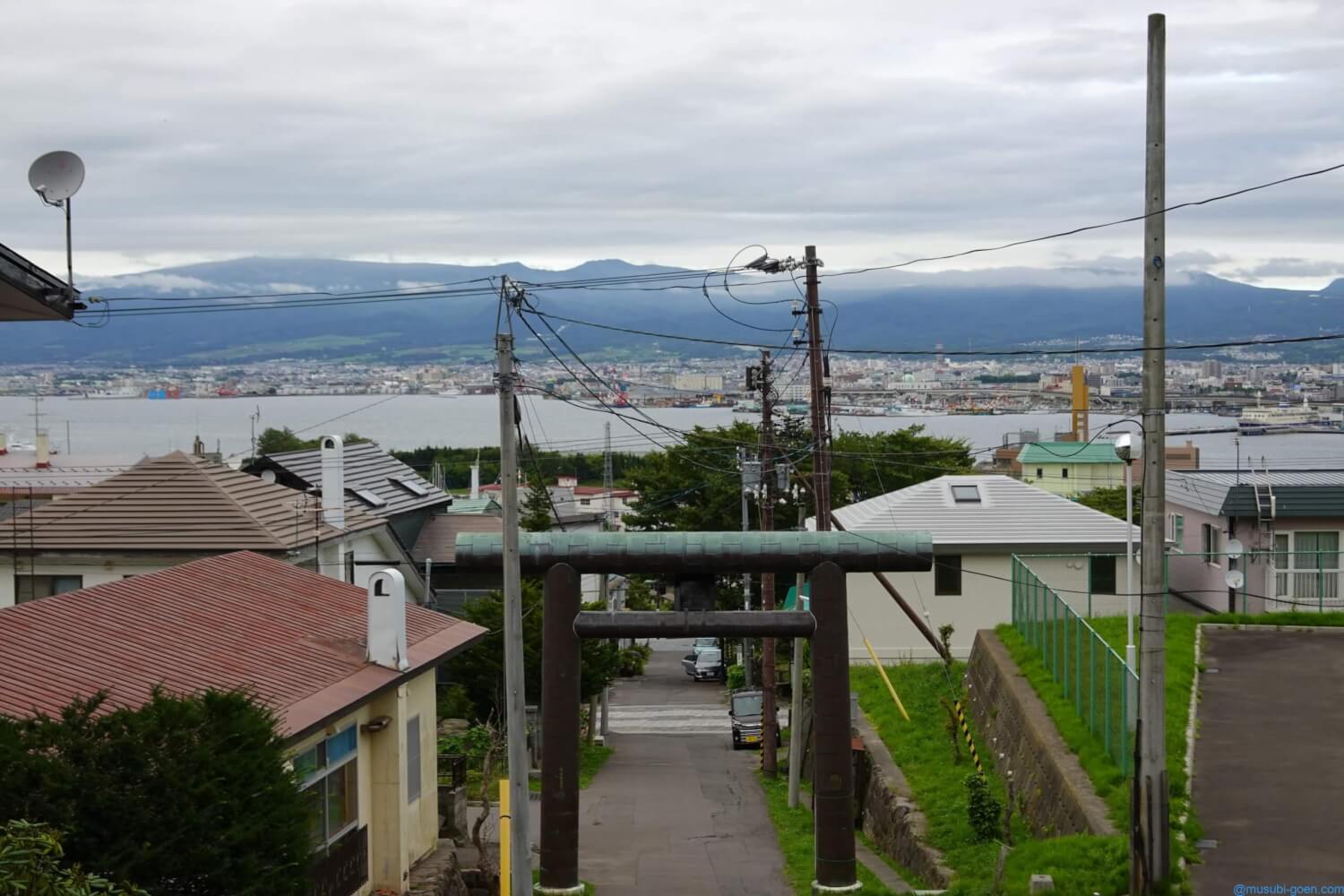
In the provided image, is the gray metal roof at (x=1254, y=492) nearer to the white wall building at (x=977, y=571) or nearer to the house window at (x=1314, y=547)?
the house window at (x=1314, y=547)

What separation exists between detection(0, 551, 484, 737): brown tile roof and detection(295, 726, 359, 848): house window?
695 millimetres

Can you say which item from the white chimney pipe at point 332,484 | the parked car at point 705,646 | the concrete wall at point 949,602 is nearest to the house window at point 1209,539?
the concrete wall at point 949,602

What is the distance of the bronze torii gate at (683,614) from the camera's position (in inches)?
696

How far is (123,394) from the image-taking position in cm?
19525

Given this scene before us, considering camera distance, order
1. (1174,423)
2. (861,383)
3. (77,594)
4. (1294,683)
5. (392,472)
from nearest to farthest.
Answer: (77,594) → (1294,683) → (392,472) → (861,383) → (1174,423)

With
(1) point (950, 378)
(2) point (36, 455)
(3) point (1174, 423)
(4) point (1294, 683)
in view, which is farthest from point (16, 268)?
(3) point (1174, 423)

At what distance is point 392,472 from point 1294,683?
107ft

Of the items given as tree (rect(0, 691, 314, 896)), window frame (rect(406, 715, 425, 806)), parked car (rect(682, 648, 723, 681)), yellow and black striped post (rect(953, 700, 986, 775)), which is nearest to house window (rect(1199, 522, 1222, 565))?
yellow and black striped post (rect(953, 700, 986, 775))

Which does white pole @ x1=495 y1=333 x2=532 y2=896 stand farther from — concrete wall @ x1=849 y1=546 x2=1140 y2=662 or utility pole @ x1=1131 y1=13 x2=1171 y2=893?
concrete wall @ x1=849 y1=546 x2=1140 y2=662

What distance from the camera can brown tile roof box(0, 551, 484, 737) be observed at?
1391 cm

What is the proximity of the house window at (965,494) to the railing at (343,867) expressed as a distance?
72.9ft

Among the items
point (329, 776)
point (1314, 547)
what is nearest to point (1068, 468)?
point (1314, 547)

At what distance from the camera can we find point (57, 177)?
1591 centimetres

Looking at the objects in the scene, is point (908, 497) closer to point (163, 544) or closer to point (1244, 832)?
point (163, 544)
